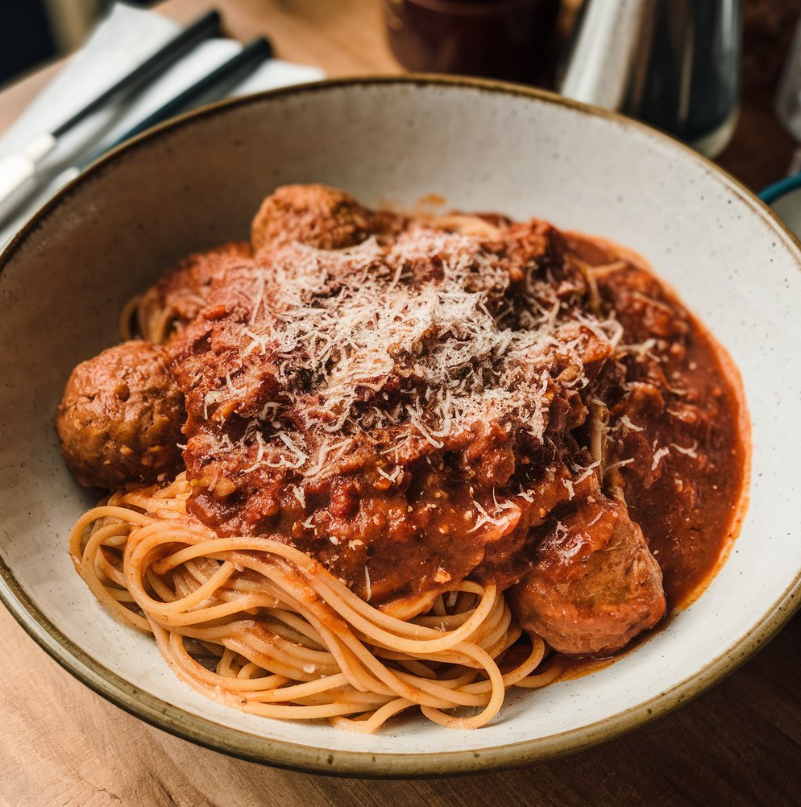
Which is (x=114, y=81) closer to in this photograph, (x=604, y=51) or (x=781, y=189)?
(x=604, y=51)

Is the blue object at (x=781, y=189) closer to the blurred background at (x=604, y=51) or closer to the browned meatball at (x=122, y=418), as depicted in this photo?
the blurred background at (x=604, y=51)

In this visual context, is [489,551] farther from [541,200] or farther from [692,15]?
[692,15]

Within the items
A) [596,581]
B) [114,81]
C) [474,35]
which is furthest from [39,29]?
[596,581]

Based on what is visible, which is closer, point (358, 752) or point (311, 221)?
point (358, 752)

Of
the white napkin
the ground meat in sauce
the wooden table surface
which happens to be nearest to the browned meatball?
the ground meat in sauce

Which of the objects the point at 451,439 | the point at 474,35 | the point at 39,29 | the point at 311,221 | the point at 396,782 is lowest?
the point at 396,782

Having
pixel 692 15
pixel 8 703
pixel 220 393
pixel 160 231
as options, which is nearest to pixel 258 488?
pixel 220 393

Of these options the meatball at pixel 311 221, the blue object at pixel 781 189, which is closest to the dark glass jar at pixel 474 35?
the meatball at pixel 311 221
